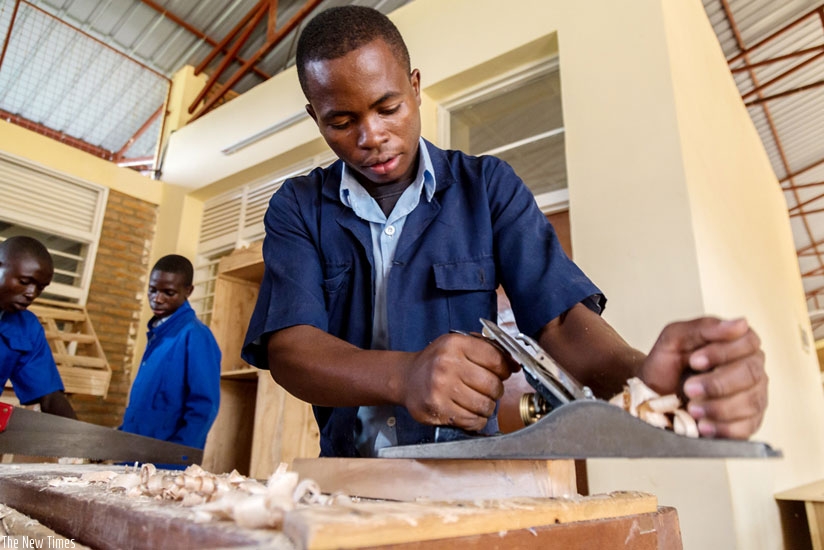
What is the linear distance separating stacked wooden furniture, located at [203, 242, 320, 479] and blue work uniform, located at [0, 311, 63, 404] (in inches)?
42.4

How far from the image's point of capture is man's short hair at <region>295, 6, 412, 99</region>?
3.21ft

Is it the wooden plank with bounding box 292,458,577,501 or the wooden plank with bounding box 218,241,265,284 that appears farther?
the wooden plank with bounding box 218,241,265,284

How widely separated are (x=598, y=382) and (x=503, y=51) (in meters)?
2.64

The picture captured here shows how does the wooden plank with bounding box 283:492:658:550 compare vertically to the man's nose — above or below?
below

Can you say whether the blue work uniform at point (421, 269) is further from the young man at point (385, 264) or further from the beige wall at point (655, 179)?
the beige wall at point (655, 179)

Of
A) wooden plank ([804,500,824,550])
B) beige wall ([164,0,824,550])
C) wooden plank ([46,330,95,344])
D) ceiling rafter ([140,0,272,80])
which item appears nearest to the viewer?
beige wall ([164,0,824,550])

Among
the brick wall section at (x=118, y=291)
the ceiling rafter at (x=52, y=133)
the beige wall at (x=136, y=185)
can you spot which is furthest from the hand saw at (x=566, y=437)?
the ceiling rafter at (x=52, y=133)

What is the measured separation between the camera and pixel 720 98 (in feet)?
12.0

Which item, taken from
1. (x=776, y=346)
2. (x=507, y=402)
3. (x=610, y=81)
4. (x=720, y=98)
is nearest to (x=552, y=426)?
(x=507, y=402)

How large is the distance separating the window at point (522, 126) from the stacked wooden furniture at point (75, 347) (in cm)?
322

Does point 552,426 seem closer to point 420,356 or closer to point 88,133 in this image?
point 420,356

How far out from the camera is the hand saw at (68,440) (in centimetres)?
161

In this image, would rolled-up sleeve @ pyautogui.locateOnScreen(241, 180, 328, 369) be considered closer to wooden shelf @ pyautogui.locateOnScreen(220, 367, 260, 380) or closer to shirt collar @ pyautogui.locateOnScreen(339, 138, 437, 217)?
shirt collar @ pyautogui.locateOnScreen(339, 138, 437, 217)

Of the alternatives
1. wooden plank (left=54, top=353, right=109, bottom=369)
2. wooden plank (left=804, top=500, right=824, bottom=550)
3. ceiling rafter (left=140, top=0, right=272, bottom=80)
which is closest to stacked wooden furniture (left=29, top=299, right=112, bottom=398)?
wooden plank (left=54, top=353, right=109, bottom=369)
